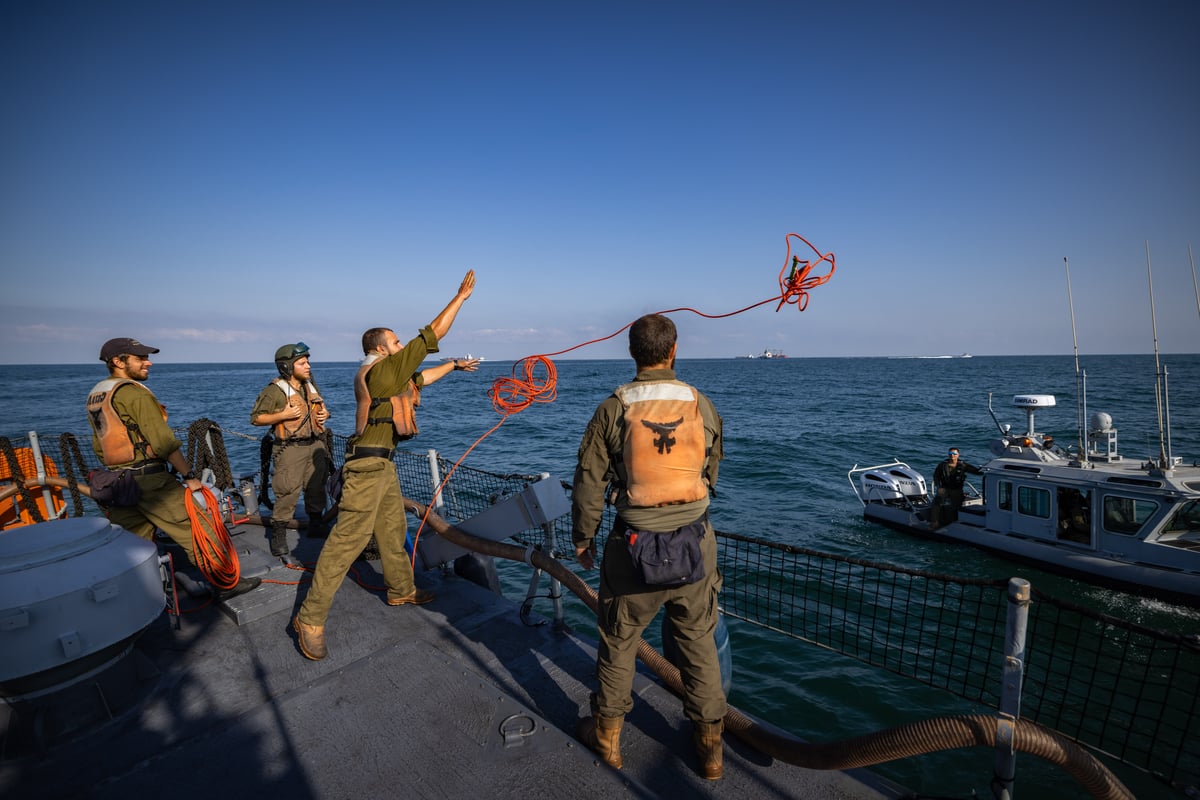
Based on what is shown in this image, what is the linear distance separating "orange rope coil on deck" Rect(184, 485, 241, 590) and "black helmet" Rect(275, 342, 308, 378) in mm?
1640

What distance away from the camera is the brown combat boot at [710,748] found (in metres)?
2.85

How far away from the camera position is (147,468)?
4.37 meters

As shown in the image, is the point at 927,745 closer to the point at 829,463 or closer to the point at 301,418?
the point at 301,418

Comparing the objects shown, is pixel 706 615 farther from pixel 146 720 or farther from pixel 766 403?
pixel 766 403

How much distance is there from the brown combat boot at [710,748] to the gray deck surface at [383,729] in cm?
6

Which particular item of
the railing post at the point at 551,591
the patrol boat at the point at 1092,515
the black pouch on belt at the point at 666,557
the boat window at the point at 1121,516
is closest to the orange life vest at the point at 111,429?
the railing post at the point at 551,591

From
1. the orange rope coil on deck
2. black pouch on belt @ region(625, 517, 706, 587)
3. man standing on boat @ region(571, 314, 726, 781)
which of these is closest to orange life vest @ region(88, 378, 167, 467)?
the orange rope coil on deck

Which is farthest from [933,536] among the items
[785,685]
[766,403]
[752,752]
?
[766,403]

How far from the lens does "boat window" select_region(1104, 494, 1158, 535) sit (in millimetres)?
11156

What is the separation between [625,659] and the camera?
2918 mm

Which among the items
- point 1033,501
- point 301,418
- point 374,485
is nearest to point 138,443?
point 301,418

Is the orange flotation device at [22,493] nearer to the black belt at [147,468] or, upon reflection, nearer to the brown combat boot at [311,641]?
the black belt at [147,468]

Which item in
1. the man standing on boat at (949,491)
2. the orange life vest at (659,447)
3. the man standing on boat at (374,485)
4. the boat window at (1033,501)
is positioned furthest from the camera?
the man standing on boat at (949,491)

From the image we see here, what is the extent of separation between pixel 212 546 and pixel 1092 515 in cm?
1545
